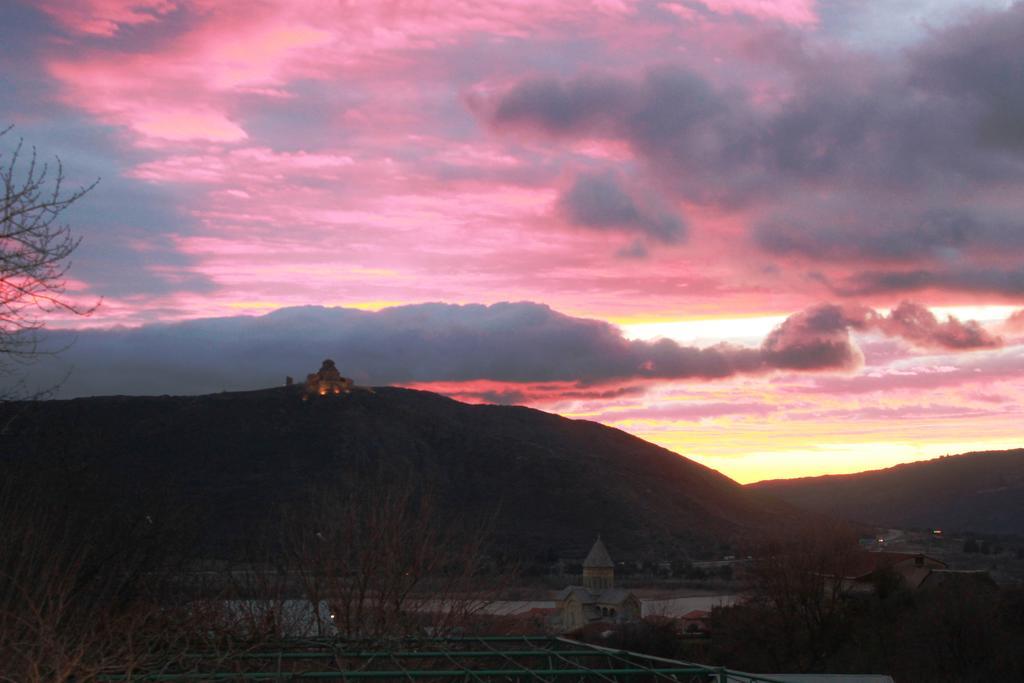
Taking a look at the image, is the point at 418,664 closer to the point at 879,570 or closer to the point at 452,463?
the point at 879,570

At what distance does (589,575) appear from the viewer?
88.7 metres

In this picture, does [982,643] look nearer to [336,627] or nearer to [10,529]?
[336,627]

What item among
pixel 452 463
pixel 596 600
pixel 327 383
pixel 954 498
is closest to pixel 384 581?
pixel 596 600

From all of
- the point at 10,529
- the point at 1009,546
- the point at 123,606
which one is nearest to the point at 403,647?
the point at 10,529

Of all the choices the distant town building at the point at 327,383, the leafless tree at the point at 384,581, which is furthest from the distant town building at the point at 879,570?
the distant town building at the point at 327,383

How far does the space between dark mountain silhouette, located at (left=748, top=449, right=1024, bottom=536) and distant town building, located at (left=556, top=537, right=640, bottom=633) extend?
255ft

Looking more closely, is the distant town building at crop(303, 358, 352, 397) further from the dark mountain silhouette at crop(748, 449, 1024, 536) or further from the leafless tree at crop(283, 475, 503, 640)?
the leafless tree at crop(283, 475, 503, 640)

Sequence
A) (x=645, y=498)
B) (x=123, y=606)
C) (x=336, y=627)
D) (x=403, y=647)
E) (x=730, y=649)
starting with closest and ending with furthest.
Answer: (x=403, y=647) → (x=123, y=606) → (x=336, y=627) → (x=730, y=649) → (x=645, y=498)

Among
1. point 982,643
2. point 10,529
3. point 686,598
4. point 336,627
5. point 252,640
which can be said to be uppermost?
point 10,529

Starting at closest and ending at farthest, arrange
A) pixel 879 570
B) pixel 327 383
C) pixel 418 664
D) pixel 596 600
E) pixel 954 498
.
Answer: pixel 418 664 < pixel 879 570 < pixel 596 600 < pixel 327 383 < pixel 954 498

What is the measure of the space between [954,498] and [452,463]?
106899mm

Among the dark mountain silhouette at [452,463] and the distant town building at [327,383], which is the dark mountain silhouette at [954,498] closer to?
the dark mountain silhouette at [452,463]

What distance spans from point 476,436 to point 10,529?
105 metres

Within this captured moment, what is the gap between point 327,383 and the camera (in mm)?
135625
